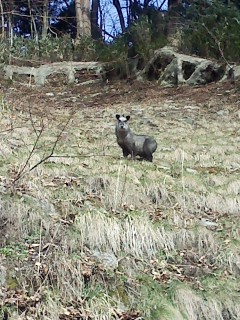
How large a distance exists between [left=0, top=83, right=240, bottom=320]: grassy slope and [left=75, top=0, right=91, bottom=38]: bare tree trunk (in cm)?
1304

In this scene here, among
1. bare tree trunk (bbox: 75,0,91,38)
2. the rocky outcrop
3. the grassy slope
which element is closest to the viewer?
the grassy slope

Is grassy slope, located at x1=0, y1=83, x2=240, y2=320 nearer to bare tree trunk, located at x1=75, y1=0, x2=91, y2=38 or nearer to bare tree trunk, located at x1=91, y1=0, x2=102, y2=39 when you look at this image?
bare tree trunk, located at x1=75, y1=0, x2=91, y2=38

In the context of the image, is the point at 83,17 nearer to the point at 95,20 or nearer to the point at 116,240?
the point at 95,20

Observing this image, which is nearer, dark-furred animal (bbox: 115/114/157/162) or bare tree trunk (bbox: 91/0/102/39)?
dark-furred animal (bbox: 115/114/157/162)

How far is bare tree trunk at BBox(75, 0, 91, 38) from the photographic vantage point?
18438 mm

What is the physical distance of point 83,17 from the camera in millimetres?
18750

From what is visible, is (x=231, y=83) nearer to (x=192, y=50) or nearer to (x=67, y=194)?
(x=192, y=50)

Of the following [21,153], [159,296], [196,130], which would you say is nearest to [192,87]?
[196,130]

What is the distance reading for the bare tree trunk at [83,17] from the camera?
18.4m

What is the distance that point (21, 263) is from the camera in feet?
11.4

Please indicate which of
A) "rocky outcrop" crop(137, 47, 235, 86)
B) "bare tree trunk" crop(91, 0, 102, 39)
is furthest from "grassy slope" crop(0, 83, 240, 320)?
"bare tree trunk" crop(91, 0, 102, 39)

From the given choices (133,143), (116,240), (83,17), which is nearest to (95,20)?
(83,17)

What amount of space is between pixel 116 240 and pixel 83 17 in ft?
52.0

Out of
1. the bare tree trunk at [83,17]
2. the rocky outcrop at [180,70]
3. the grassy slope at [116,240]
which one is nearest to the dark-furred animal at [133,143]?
the grassy slope at [116,240]
